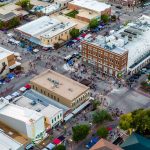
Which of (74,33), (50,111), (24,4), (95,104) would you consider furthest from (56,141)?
(24,4)

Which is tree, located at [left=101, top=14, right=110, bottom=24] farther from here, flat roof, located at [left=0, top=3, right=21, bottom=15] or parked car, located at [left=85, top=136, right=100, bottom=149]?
parked car, located at [left=85, top=136, right=100, bottom=149]

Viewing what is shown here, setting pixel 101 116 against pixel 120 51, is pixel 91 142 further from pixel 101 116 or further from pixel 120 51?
pixel 120 51

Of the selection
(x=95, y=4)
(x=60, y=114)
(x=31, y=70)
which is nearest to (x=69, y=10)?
(x=95, y=4)

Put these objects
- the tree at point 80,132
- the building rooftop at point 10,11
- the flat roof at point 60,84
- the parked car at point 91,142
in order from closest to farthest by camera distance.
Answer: the tree at point 80,132
the parked car at point 91,142
the flat roof at point 60,84
the building rooftop at point 10,11

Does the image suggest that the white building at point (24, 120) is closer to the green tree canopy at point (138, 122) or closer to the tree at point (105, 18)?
the green tree canopy at point (138, 122)

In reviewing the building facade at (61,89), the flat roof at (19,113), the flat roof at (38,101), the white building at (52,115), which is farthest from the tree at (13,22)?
the white building at (52,115)

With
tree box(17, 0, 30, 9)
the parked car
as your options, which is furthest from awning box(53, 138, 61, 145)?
tree box(17, 0, 30, 9)

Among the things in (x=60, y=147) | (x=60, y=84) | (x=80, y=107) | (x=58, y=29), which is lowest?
(x=80, y=107)
